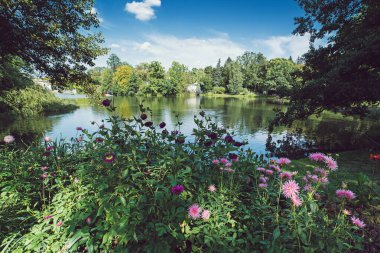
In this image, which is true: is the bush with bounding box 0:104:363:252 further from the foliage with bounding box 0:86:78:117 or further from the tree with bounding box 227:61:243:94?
the tree with bounding box 227:61:243:94

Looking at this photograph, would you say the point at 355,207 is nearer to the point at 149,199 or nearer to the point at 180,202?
the point at 180,202

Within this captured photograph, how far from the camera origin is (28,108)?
17.2 m

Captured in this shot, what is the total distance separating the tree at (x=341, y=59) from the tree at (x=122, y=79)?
57.2 meters

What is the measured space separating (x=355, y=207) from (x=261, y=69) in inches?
2713

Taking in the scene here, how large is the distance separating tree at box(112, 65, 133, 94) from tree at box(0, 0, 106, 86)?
182 feet

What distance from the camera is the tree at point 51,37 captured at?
5727 mm

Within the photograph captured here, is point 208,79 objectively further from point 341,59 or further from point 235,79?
point 341,59

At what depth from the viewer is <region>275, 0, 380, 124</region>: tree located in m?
6.16

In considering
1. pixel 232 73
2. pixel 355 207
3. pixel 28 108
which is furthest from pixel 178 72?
pixel 355 207

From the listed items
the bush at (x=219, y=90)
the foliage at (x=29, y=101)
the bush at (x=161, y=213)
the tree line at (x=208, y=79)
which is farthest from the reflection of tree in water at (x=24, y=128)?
the bush at (x=219, y=90)

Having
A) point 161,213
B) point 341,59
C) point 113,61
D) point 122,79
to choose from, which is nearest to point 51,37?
point 161,213

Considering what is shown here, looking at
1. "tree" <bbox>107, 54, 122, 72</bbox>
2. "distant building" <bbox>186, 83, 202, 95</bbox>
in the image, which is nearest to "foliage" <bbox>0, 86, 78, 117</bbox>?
"distant building" <bbox>186, 83, 202, 95</bbox>

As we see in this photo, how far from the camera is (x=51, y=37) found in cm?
640

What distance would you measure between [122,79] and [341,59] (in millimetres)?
64070
